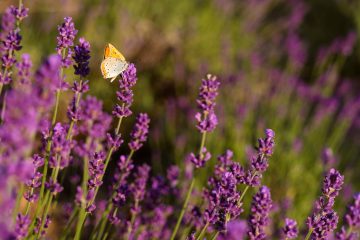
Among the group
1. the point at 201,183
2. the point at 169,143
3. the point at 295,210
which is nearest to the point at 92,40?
the point at 169,143

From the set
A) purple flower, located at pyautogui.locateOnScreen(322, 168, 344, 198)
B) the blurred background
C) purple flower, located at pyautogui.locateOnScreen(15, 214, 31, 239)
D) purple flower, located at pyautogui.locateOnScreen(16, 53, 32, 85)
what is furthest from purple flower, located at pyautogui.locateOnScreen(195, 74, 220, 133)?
the blurred background

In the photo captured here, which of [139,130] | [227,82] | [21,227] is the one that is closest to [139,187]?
[139,130]

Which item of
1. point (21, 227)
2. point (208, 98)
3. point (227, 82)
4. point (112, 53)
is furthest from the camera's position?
point (227, 82)

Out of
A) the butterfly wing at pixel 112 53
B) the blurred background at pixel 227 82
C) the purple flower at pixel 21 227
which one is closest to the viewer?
the purple flower at pixel 21 227

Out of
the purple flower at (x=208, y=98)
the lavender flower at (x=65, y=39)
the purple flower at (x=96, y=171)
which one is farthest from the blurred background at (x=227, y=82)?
the lavender flower at (x=65, y=39)

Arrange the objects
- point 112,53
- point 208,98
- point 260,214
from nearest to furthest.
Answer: point 260,214
point 208,98
point 112,53

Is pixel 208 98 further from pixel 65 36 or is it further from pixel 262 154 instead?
pixel 65 36

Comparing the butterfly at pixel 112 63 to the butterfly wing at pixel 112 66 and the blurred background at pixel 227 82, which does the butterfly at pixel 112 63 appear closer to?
the butterfly wing at pixel 112 66
